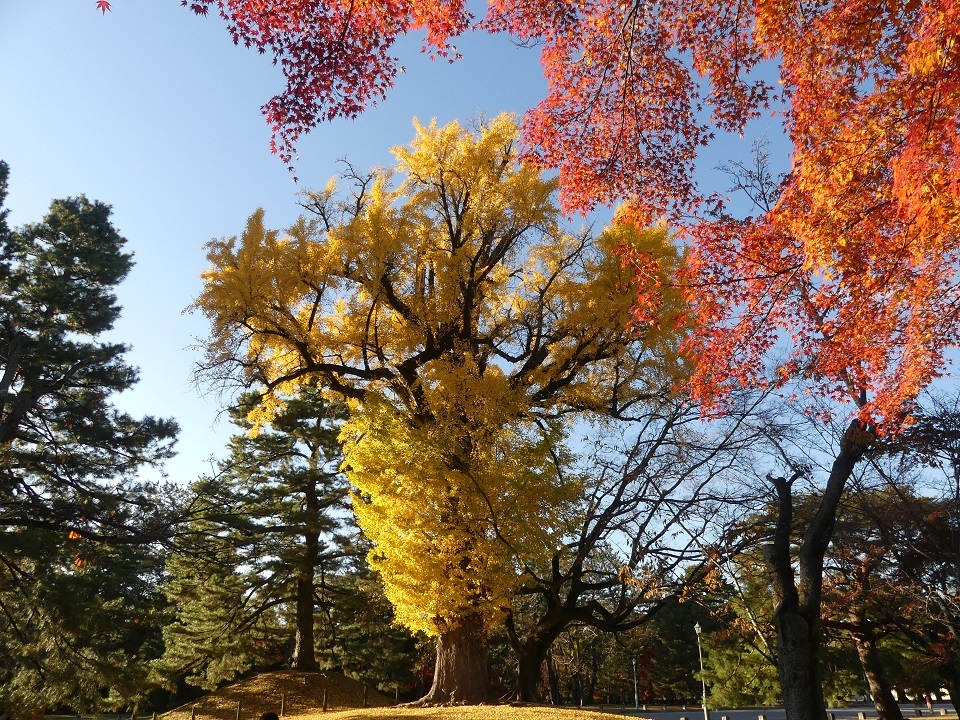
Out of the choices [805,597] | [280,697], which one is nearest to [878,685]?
[805,597]

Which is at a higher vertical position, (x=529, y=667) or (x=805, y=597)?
(x=805, y=597)

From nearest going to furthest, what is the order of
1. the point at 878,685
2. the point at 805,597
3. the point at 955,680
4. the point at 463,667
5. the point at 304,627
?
1. the point at 805,597
2. the point at 463,667
3. the point at 955,680
4. the point at 878,685
5. the point at 304,627

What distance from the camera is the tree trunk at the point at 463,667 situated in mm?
11750

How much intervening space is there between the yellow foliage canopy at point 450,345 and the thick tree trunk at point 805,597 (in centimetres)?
387

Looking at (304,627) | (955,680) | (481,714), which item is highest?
(304,627)

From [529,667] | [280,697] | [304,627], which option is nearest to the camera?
[529,667]

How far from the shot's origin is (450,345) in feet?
43.9

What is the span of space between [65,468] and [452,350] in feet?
32.7


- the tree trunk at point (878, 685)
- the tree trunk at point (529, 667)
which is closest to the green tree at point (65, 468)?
the tree trunk at point (529, 667)

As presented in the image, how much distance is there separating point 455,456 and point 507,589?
2.65m

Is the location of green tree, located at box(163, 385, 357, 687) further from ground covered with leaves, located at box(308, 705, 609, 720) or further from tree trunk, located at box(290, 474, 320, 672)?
ground covered with leaves, located at box(308, 705, 609, 720)

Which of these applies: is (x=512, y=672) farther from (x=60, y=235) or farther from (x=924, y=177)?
(x=924, y=177)

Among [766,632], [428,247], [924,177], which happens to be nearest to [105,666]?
[428,247]

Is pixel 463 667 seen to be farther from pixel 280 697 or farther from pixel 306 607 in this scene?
pixel 306 607
